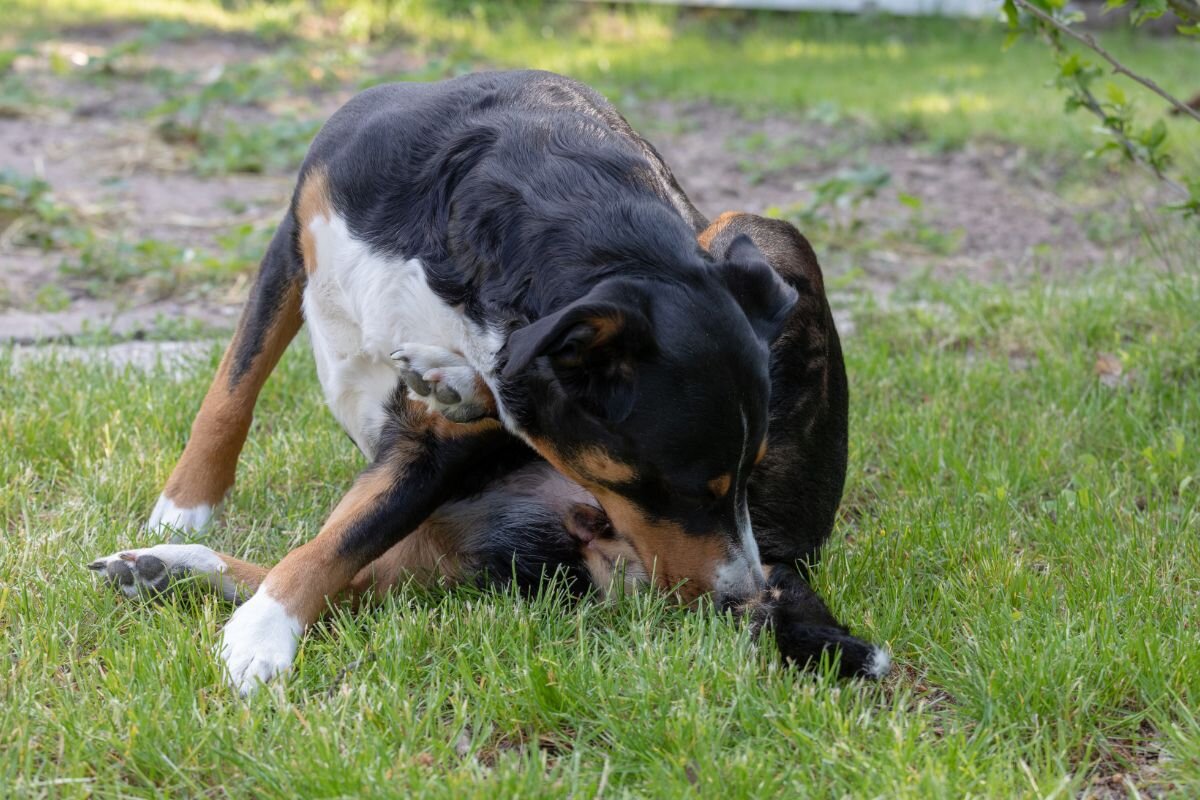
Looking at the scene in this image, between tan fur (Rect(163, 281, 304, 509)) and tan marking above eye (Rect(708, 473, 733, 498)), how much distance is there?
132 centimetres

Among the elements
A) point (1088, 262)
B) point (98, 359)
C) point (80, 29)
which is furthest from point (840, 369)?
point (80, 29)

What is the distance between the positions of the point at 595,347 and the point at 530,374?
0.21 metres

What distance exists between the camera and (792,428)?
3.18 metres

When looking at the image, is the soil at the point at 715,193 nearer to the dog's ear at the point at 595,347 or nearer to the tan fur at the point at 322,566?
the tan fur at the point at 322,566

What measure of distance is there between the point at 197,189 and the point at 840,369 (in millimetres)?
4851

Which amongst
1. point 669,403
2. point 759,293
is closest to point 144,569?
point 669,403

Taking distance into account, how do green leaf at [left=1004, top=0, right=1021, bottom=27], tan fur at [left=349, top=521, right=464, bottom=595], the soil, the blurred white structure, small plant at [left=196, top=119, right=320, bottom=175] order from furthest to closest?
the blurred white structure
small plant at [left=196, top=119, right=320, bottom=175]
the soil
green leaf at [left=1004, top=0, right=1021, bottom=27]
tan fur at [left=349, top=521, right=464, bottom=595]

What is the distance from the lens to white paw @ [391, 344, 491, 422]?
290cm

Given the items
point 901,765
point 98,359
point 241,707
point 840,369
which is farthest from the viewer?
point 98,359

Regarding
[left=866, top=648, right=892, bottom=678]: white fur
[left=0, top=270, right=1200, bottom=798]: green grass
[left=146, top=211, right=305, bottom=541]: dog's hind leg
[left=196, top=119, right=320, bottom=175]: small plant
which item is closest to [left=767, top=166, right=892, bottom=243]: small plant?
[left=0, top=270, right=1200, bottom=798]: green grass

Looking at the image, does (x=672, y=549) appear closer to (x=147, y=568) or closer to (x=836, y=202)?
(x=147, y=568)

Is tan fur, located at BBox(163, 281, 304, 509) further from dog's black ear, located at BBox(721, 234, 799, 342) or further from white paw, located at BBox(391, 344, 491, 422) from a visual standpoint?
dog's black ear, located at BBox(721, 234, 799, 342)

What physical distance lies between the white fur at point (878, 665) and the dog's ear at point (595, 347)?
71 centimetres

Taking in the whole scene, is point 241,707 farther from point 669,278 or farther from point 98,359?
point 98,359
